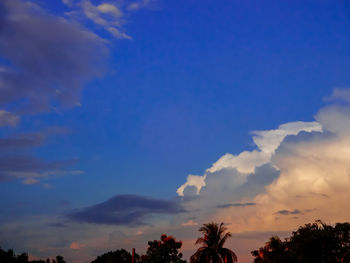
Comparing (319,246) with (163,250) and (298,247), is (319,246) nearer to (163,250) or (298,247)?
(298,247)

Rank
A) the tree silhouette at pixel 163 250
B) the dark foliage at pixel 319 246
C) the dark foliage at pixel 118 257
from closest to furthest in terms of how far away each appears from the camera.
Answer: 1. the dark foliage at pixel 319 246
2. the tree silhouette at pixel 163 250
3. the dark foliage at pixel 118 257

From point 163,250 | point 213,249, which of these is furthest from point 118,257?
point 213,249

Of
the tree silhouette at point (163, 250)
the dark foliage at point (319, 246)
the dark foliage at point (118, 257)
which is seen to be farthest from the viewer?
the dark foliage at point (118, 257)

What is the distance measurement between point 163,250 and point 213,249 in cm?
2801

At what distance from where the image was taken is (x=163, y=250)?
272 feet

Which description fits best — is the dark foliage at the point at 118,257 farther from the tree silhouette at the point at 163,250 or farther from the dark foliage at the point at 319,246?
the dark foliage at the point at 319,246

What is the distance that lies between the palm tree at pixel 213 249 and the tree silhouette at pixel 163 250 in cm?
2592

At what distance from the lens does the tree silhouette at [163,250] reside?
81.9 metres

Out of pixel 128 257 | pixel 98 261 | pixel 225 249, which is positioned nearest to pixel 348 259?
pixel 225 249

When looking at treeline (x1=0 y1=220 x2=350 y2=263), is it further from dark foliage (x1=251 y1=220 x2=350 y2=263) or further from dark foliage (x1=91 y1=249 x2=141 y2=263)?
dark foliage (x1=91 y1=249 x2=141 y2=263)

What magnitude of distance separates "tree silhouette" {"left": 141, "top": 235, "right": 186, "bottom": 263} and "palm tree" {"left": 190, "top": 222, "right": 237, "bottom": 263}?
85.0ft

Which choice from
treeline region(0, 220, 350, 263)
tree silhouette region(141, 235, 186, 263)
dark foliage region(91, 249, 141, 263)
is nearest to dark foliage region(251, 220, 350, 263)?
treeline region(0, 220, 350, 263)

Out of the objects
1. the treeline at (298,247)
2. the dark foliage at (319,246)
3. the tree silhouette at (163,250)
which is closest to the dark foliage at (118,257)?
the tree silhouette at (163,250)

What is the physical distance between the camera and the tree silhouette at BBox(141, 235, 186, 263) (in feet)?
269
